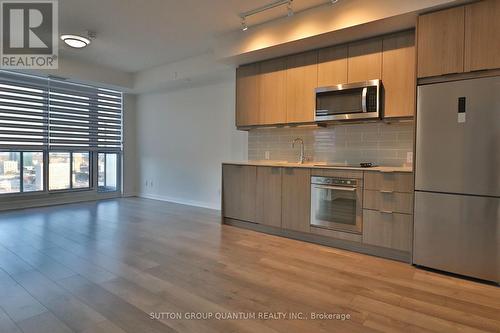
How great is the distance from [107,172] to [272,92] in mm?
4662

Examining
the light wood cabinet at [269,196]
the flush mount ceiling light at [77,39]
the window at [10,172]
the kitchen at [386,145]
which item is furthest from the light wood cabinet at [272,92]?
the window at [10,172]

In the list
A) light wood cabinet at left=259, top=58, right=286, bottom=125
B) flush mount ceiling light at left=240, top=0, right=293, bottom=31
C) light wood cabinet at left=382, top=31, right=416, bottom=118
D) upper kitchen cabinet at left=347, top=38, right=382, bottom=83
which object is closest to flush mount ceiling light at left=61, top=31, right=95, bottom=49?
flush mount ceiling light at left=240, top=0, right=293, bottom=31

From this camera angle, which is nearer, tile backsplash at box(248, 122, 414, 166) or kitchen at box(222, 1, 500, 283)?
kitchen at box(222, 1, 500, 283)

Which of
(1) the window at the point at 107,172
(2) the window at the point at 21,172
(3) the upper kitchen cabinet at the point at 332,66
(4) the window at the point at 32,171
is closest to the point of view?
(3) the upper kitchen cabinet at the point at 332,66

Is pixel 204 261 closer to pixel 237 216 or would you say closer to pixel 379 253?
pixel 237 216

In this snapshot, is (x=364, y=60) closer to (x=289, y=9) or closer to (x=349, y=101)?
(x=349, y=101)

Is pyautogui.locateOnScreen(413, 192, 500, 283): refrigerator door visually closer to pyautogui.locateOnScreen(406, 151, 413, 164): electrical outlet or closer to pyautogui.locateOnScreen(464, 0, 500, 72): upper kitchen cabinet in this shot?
pyautogui.locateOnScreen(406, 151, 413, 164): electrical outlet

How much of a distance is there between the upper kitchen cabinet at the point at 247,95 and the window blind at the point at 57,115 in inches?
145

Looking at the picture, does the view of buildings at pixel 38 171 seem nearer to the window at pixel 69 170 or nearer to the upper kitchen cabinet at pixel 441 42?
the window at pixel 69 170

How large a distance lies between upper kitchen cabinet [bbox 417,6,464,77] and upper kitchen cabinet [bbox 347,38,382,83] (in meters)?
0.57

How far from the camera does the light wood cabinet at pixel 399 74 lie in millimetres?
3293

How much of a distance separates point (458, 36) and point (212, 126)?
412cm

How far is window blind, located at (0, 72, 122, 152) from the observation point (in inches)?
214

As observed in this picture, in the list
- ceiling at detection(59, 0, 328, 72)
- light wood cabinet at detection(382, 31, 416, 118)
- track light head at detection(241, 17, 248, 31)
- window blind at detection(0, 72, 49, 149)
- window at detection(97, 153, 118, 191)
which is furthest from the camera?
window at detection(97, 153, 118, 191)
